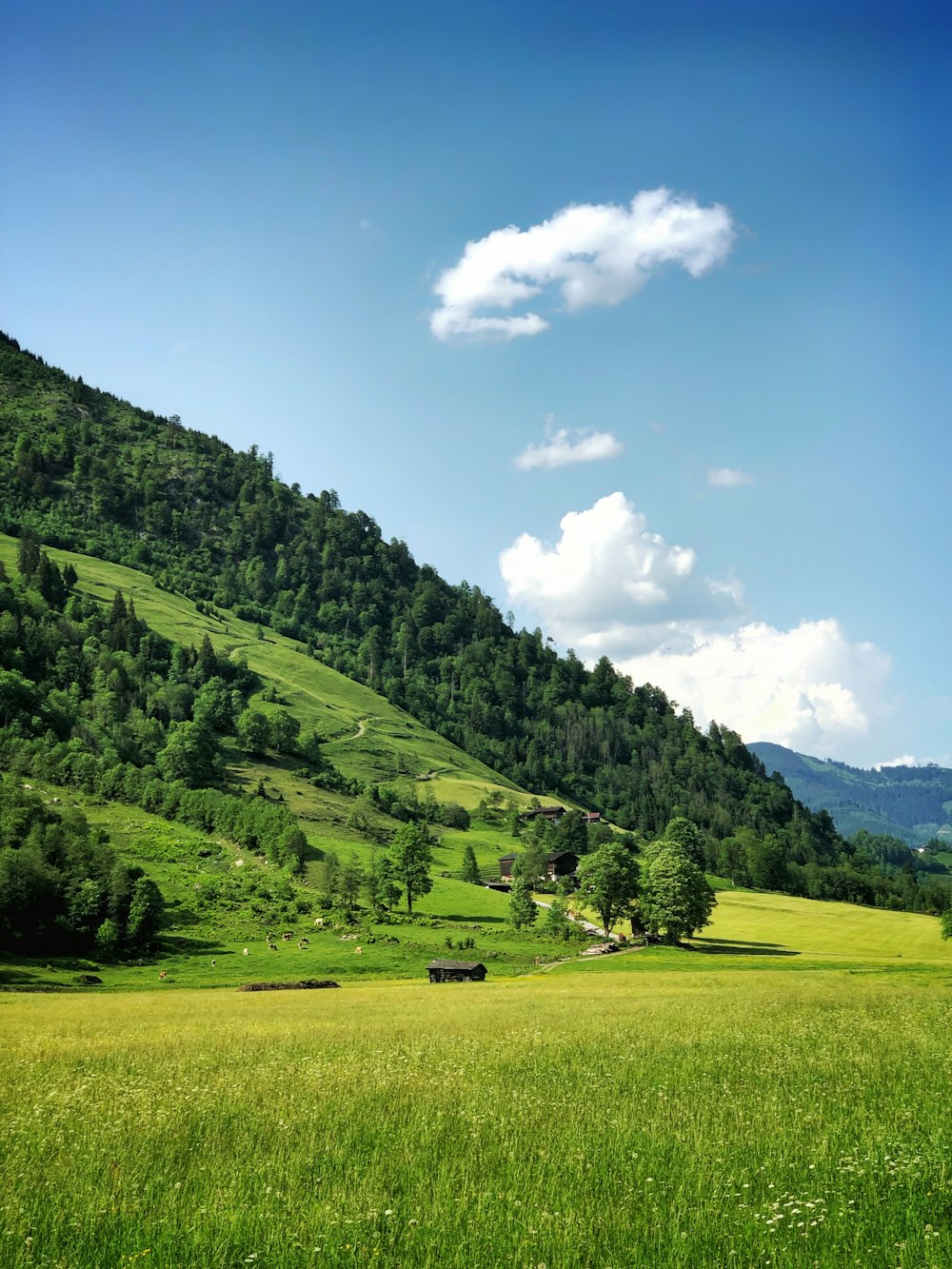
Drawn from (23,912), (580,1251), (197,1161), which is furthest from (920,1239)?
(23,912)

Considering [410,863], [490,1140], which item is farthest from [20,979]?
[490,1140]

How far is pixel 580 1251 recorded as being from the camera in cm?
769

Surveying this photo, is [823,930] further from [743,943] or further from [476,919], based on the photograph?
[476,919]

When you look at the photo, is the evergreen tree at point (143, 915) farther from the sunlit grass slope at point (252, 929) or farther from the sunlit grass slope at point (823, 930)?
the sunlit grass slope at point (823, 930)

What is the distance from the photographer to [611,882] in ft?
340

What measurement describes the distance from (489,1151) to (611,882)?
9827 cm

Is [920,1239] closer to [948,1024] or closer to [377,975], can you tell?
[948,1024]

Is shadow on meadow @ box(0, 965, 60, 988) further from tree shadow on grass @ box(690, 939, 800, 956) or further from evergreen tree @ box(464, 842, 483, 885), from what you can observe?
evergreen tree @ box(464, 842, 483, 885)

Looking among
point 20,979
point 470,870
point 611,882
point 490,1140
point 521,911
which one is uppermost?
point 490,1140

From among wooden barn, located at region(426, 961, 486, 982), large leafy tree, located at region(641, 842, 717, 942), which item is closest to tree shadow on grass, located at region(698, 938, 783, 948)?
large leafy tree, located at region(641, 842, 717, 942)

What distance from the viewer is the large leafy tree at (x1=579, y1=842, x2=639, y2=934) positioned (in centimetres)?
10369

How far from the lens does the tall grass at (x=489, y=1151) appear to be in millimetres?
7945

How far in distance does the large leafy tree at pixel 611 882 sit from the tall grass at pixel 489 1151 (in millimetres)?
85024

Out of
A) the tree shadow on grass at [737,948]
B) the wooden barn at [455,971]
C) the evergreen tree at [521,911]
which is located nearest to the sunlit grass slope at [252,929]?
the evergreen tree at [521,911]
